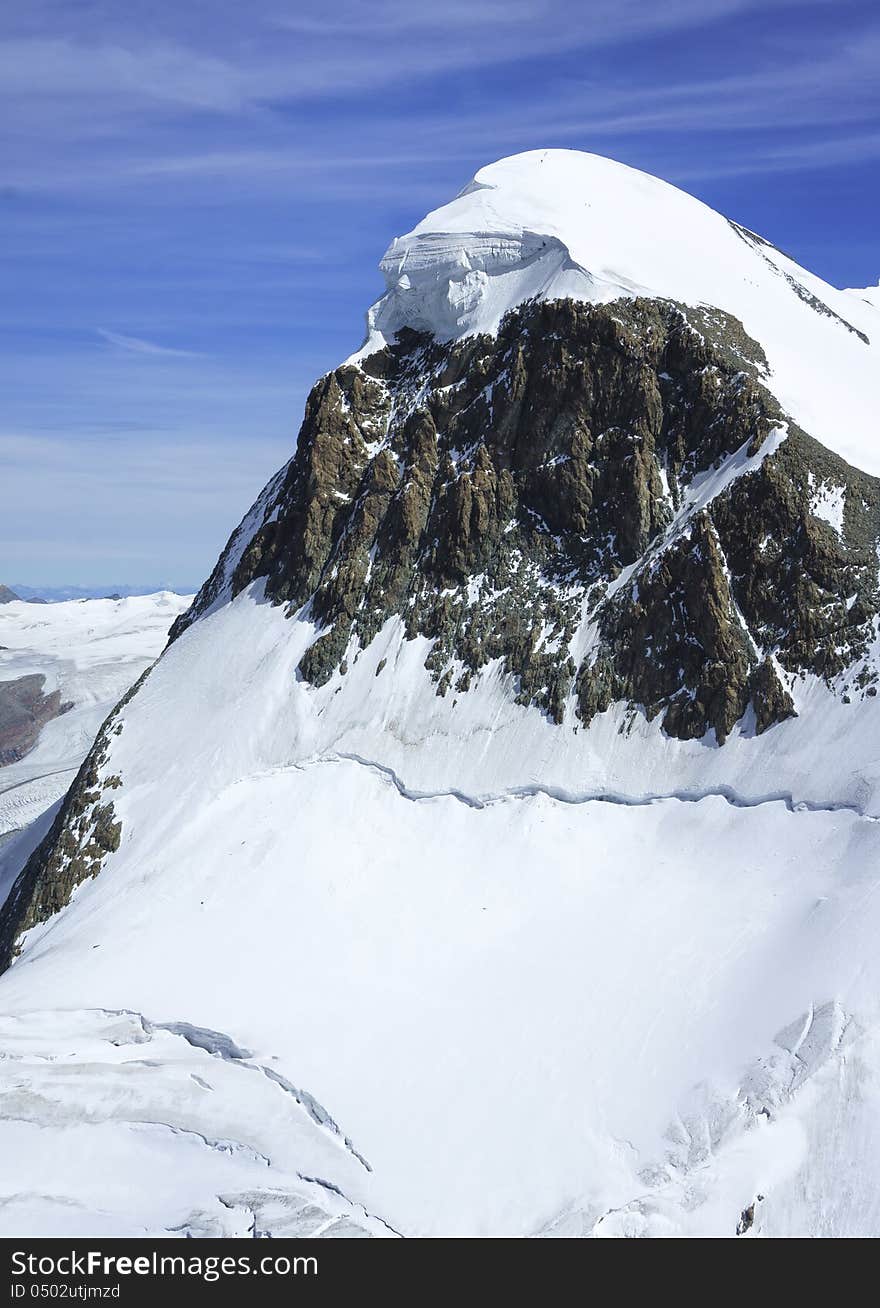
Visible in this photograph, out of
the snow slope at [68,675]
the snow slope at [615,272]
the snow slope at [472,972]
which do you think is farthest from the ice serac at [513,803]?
the snow slope at [68,675]

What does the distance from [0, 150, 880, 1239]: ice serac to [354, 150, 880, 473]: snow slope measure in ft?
0.75

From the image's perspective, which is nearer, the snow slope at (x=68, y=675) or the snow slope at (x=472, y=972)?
the snow slope at (x=472, y=972)

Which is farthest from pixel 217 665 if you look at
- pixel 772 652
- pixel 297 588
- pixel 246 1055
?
pixel 772 652

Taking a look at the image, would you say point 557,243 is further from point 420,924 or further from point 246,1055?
point 246,1055

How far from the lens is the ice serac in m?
21.5

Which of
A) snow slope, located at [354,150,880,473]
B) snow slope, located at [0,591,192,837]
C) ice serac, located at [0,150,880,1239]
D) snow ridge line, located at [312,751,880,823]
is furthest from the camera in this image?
snow slope, located at [0,591,192,837]

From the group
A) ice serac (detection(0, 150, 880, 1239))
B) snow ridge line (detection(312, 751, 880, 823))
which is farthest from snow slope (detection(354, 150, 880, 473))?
snow ridge line (detection(312, 751, 880, 823))

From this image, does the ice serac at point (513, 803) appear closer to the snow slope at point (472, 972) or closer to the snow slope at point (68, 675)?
the snow slope at point (472, 972)

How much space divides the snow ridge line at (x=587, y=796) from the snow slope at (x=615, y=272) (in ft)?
44.5

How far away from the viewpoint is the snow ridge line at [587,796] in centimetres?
2816

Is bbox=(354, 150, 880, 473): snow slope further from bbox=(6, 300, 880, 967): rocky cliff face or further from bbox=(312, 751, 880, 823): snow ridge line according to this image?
bbox=(312, 751, 880, 823): snow ridge line

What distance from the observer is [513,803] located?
32625 mm

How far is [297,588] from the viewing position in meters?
42.6

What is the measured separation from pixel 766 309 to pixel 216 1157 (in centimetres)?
3894
